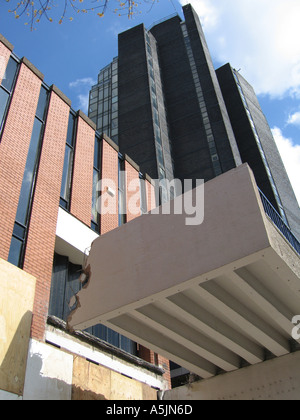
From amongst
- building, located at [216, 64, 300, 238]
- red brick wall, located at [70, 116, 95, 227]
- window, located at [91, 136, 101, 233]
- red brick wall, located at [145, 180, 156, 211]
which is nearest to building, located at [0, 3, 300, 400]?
red brick wall, located at [70, 116, 95, 227]

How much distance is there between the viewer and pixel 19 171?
1198 cm

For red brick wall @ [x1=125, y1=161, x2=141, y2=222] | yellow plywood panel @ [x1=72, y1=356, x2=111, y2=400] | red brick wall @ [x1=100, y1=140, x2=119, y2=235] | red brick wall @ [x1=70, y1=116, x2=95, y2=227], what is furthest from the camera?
red brick wall @ [x1=125, y1=161, x2=141, y2=222]

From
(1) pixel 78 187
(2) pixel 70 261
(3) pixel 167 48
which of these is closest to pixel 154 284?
(2) pixel 70 261

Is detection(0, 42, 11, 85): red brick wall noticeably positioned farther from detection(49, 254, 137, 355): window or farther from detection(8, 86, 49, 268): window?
detection(49, 254, 137, 355): window

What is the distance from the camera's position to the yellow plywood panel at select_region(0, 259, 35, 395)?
27.8 feet

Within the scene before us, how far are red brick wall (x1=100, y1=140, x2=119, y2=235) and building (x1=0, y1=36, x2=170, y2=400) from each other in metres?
0.07

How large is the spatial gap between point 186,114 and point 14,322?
41029 mm

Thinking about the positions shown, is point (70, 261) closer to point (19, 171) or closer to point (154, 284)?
point (19, 171)

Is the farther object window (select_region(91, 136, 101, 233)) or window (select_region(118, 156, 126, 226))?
window (select_region(118, 156, 126, 226))

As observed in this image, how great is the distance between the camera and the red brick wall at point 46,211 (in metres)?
10.6

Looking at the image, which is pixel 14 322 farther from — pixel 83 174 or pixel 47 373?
pixel 83 174

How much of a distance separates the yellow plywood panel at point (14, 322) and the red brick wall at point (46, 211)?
39cm
